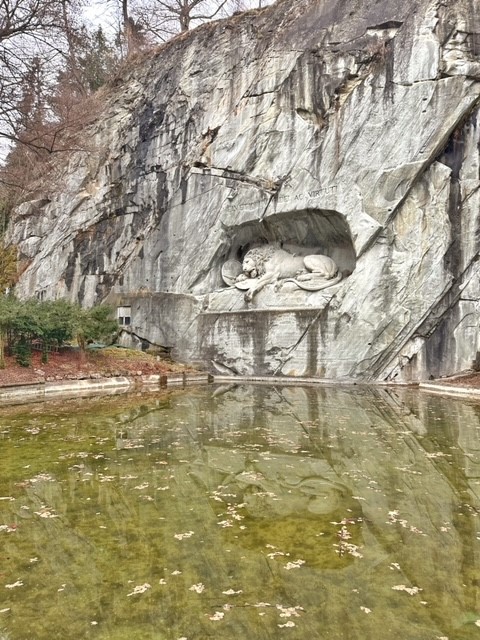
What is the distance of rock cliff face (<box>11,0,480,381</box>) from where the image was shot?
13.9 metres

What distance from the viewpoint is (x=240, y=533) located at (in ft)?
12.7

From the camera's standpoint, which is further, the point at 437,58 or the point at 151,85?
the point at 151,85

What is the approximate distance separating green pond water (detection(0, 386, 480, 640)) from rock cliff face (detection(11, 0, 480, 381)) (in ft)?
22.6

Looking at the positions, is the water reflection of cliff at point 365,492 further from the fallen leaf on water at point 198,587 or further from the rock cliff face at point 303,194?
the rock cliff face at point 303,194

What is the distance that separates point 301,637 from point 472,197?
1352 cm

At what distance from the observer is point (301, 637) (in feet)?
8.48

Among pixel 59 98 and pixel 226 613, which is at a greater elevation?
pixel 59 98

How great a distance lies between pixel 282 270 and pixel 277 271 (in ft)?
0.55

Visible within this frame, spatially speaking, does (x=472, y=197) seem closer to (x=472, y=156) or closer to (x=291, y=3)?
(x=472, y=156)

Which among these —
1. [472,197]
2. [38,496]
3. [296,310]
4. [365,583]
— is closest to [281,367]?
[296,310]

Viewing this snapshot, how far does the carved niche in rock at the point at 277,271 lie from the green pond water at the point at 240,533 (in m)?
8.43

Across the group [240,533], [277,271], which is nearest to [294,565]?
[240,533]

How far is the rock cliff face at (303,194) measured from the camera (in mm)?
13922

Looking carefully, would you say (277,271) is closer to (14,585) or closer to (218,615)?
(14,585)
